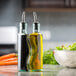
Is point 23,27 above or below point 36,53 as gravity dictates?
above

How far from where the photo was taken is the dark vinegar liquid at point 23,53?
1.07m

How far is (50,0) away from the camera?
384 centimetres

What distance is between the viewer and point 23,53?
42.5 inches

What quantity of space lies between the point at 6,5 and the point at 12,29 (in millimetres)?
512

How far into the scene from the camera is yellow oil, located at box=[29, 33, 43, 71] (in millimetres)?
1071

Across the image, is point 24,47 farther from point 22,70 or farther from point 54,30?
point 54,30

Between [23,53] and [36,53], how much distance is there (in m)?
0.06

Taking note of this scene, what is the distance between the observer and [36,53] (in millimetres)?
1089

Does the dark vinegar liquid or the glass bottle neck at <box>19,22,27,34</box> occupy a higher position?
the glass bottle neck at <box>19,22,27,34</box>

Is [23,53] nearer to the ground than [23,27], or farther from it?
nearer to the ground

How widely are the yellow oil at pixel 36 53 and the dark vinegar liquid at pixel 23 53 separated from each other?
0.08 ft

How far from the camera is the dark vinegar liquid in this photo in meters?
1.07

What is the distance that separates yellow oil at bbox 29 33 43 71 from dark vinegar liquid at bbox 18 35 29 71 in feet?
0.08

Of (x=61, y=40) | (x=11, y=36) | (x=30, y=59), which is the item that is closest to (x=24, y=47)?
(x=30, y=59)
